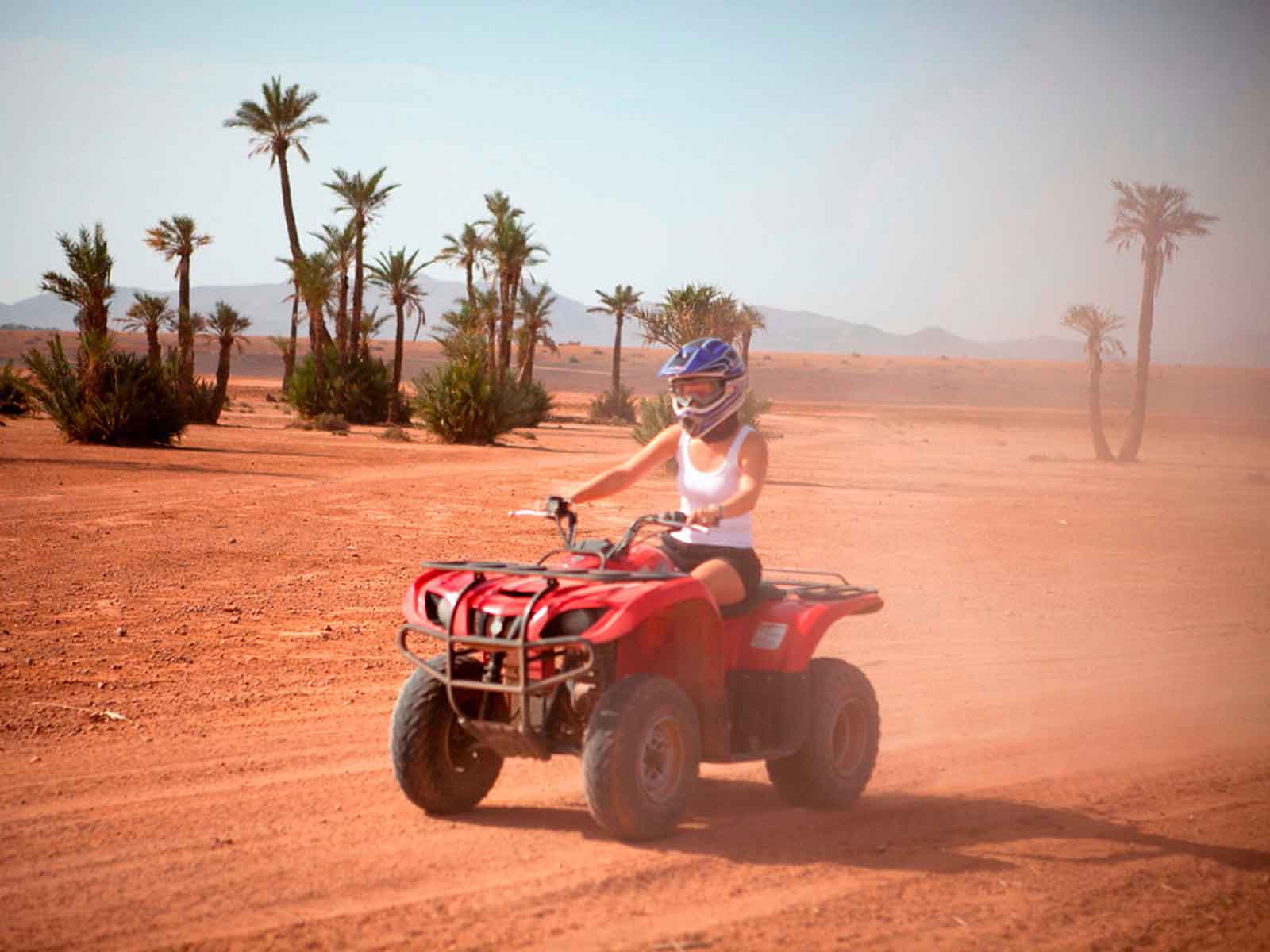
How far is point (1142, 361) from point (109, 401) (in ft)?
109

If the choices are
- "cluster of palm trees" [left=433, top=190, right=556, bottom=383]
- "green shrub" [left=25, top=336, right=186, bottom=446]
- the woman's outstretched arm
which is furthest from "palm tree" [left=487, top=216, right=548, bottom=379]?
the woman's outstretched arm

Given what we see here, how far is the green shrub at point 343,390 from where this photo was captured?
167 feet

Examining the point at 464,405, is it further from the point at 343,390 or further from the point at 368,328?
the point at 368,328

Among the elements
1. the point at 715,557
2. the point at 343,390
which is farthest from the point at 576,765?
the point at 343,390

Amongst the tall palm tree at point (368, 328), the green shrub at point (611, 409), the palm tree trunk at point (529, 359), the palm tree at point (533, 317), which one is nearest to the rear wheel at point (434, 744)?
the tall palm tree at point (368, 328)

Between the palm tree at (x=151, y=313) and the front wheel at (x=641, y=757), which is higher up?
the palm tree at (x=151, y=313)

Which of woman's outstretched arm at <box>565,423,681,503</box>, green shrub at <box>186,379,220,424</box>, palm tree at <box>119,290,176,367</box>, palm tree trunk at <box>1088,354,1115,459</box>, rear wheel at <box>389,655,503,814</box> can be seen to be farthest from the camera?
palm tree at <box>119,290,176,367</box>

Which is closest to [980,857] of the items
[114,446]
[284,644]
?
[284,644]

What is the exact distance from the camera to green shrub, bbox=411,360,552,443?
135 ft

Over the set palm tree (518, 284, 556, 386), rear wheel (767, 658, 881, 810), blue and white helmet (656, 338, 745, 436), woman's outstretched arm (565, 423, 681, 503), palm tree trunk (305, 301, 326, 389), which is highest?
palm tree (518, 284, 556, 386)

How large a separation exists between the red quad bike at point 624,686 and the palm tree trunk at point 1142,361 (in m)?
39.2

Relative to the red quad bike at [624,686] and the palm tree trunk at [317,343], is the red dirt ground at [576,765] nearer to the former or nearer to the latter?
the red quad bike at [624,686]

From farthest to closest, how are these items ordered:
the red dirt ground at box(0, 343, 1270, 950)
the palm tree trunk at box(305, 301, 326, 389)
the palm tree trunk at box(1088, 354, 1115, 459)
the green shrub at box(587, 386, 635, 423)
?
the green shrub at box(587, 386, 635, 423)
the palm tree trunk at box(305, 301, 326, 389)
the palm tree trunk at box(1088, 354, 1115, 459)
the red dirt ground at box(0, 343, 1270, 950)

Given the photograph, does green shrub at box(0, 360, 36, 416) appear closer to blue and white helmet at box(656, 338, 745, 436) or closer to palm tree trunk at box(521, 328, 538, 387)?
palm tree trunk at box(521, 328, 538, 387)
